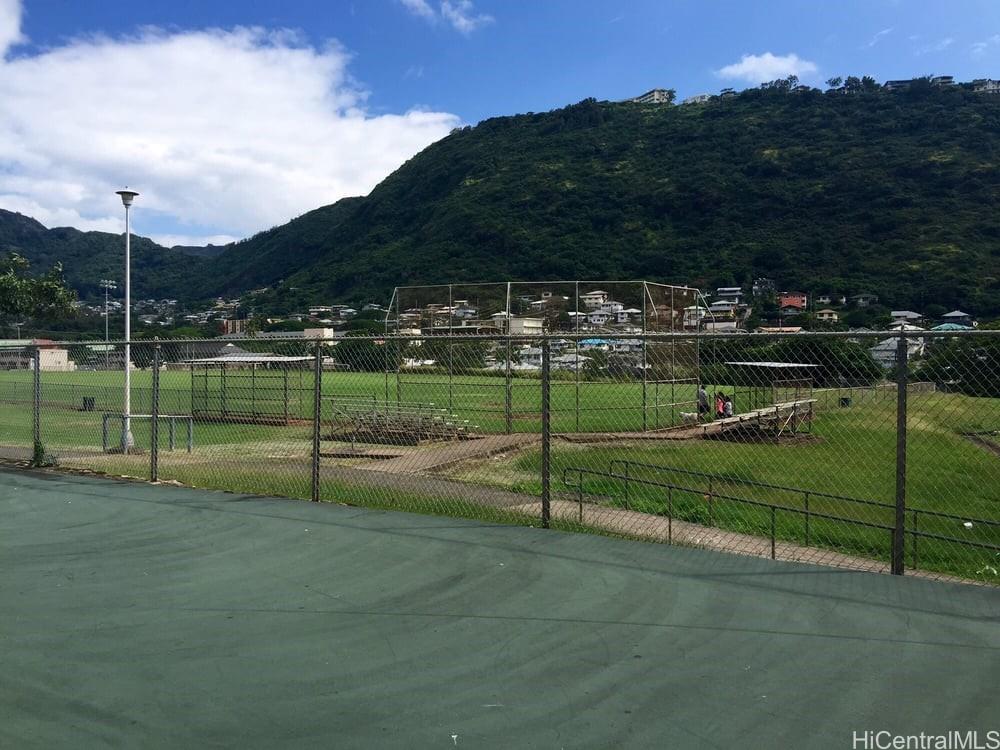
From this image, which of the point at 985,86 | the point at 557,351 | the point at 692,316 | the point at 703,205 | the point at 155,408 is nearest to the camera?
the point at 155,408

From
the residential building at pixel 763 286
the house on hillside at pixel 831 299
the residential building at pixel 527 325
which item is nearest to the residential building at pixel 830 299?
the house on hillside at pixel 831 299

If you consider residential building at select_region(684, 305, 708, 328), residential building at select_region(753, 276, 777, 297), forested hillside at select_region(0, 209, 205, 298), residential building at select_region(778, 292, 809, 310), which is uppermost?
forested hillside at select_region(0, 209, 205, 298)

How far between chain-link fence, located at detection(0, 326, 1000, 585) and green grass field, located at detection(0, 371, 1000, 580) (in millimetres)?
71

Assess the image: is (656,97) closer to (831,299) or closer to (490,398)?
(831,299)

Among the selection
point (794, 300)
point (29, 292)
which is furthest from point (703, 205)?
point (29, 292)

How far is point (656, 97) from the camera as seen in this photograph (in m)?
190

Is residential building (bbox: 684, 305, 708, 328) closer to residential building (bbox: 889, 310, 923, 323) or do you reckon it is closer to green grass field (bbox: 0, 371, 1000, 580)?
green grass field (bbox: 0, 371, 1000, 580)

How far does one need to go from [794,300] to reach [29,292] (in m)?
83.8

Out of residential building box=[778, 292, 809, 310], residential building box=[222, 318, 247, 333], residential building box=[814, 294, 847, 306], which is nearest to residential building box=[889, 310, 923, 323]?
residential building box=[814, 294, 847, 306]

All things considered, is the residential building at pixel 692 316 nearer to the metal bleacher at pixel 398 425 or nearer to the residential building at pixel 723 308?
the metal bleacher at pixel 398 425

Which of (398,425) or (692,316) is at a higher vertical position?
(692,316)

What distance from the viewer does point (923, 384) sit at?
715 cm

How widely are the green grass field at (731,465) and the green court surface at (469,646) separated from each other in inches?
107

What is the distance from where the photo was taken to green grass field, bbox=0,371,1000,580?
9.64m
